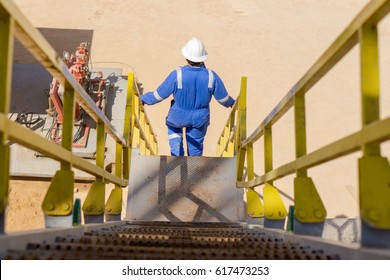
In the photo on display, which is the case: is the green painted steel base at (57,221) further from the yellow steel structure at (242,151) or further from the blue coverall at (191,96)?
the blue coverall at (191,96)

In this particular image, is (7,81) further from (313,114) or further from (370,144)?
(313,114)

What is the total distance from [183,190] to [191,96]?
1.16 metres

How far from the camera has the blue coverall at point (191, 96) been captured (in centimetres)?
615

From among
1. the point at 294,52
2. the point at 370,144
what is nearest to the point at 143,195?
the point at 370,144

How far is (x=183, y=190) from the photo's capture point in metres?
5.50

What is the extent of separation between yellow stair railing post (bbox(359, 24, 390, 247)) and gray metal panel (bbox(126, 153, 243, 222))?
348 cm

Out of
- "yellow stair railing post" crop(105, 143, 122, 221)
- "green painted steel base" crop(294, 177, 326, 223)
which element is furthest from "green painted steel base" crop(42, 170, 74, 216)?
"yellow stair railing post" crop(105, 143, 122, 221)

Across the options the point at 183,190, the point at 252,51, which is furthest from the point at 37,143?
the point at 252,51

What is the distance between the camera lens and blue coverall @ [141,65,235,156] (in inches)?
242

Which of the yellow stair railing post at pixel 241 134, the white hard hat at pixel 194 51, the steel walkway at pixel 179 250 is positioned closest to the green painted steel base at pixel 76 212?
the steel walkway at pixel 179 250

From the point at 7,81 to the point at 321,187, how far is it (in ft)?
25.2

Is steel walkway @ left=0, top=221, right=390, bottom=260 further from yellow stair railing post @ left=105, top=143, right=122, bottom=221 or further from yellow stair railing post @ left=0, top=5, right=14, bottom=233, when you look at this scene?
yellow stair railing post @ left=105, top=143, right=122, bottom=221

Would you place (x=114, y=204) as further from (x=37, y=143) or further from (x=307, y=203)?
(x=37, y=143)

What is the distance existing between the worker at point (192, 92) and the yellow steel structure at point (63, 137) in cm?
91
